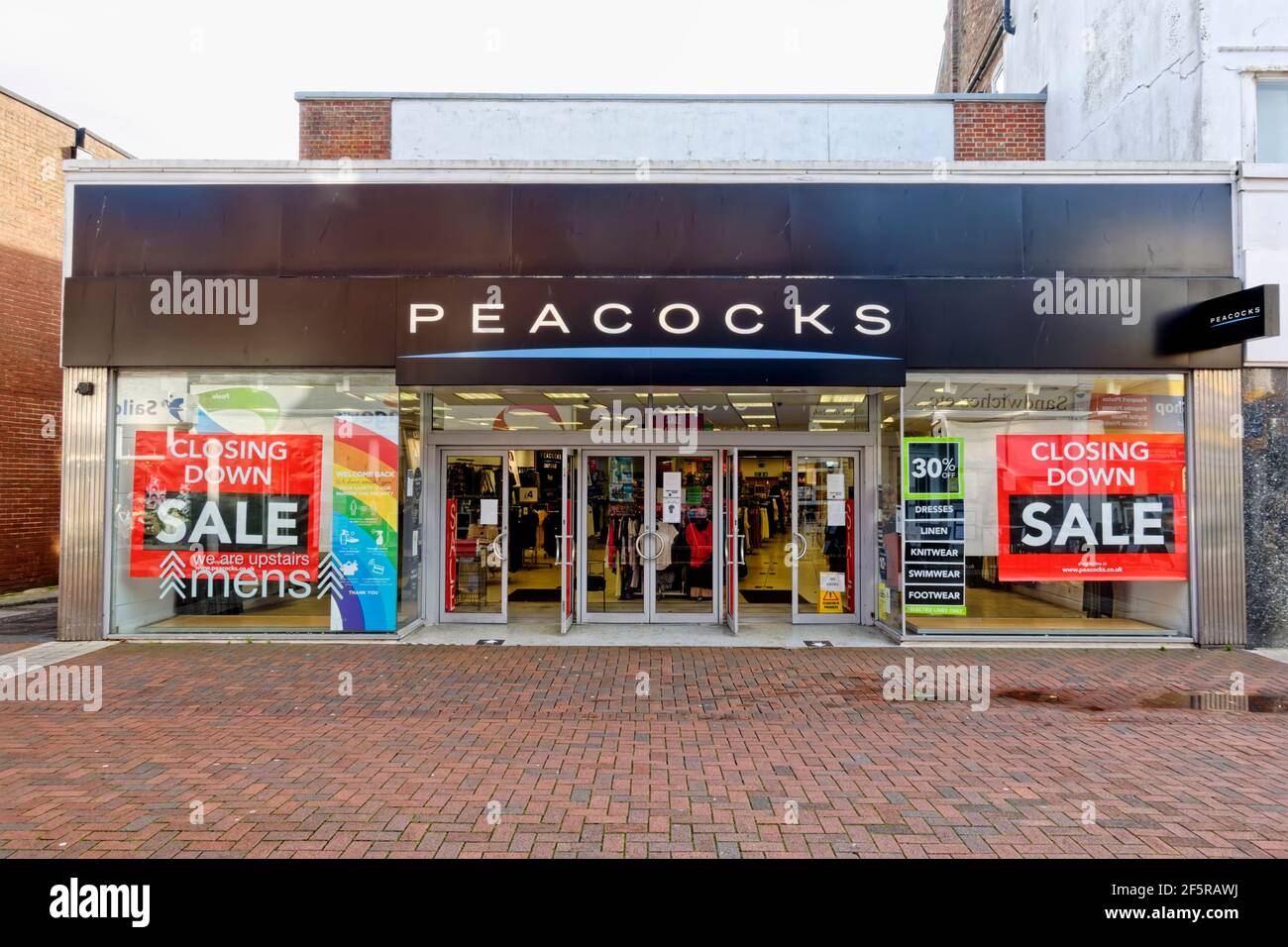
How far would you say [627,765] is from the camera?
504cm

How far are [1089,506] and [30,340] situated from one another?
16.0m

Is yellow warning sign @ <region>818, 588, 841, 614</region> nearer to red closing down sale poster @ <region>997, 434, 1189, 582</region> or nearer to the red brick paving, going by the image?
red closing down sale poster @ <region>997, 434, 1189, 582</region>

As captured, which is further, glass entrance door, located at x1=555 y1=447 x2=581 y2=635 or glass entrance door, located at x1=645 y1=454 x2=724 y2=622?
glass entrance door, located at x1=645 y1=454 x2=724 y2=622

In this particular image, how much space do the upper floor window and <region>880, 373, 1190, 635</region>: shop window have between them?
288 centimetres

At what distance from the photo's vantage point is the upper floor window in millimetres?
8898

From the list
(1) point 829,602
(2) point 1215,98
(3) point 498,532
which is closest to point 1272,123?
(2) point 1215,98

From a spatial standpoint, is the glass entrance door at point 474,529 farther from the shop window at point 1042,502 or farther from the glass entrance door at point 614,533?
the shop window at point 1042,502

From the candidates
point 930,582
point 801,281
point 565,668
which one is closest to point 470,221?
point 801,281

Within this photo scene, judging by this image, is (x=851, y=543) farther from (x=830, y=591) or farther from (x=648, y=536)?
(x=648, y=536)

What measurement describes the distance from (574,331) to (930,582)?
5078 millimetres

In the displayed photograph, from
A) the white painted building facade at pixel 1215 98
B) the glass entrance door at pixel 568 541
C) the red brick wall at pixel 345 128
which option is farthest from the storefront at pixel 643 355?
the red brick wall at pixel 345 128

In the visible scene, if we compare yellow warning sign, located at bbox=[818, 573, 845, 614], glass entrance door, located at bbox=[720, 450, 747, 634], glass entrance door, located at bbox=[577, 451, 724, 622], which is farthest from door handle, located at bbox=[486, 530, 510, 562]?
yellow warning sign, located at bbox=[818, 573, 845, 614]

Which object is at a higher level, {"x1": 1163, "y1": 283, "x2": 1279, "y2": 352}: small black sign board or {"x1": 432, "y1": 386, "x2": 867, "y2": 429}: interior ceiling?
{"x1": 1163, "y1": 283, "x2": 1279, "y2": 352}: small black sign board

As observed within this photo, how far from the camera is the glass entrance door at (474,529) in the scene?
9.98 meters
